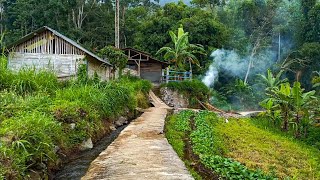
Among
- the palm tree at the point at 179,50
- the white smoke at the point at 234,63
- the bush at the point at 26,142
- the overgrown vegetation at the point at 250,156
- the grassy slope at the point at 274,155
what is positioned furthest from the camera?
the white smoke at the point at 234,63

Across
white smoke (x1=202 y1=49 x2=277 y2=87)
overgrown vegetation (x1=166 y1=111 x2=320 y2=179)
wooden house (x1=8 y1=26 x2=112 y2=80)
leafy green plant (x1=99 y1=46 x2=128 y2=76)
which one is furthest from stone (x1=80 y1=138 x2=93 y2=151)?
white smoke (x1=202 y1=49 x2=277 y2=87)

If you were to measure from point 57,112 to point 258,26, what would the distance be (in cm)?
3943

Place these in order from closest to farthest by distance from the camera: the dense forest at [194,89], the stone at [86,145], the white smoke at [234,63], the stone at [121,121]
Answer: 1. the dense forest at [194,89]
2. the stone at [86,145]
3. the stone at [121,121]
4. the white smoke at [234,63]

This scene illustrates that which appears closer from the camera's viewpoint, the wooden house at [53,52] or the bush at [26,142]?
the bush at [26,142]

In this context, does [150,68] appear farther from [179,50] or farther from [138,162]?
[138,162]

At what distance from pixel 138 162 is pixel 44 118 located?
2095 mm

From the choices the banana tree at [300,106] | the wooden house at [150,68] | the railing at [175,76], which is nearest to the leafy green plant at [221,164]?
the banana tree at [300,106]

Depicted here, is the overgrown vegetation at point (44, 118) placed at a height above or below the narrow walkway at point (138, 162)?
above

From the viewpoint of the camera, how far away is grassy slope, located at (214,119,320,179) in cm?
845

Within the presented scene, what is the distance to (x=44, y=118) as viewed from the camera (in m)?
6.79

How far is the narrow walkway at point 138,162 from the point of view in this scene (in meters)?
5.54

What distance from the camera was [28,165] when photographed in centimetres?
538

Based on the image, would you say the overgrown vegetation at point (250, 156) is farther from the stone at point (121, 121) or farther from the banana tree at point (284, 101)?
the banana tree at point (284, 101)

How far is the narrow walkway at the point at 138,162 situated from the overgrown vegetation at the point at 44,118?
890mm
